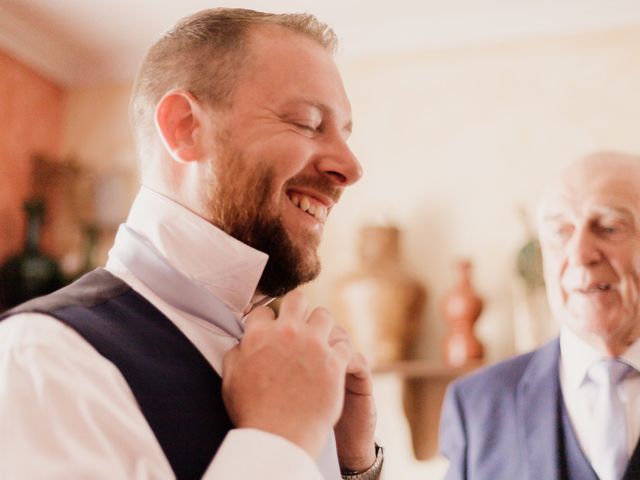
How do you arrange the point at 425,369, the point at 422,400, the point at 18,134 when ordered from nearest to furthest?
the point at 425,369
the point at 422,400
the point at 18,134

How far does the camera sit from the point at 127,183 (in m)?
3.73

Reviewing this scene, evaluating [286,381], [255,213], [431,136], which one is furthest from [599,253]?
[431,136]

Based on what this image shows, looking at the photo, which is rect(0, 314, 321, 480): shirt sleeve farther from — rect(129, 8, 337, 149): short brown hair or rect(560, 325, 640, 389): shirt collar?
rect(560, 325, 640, 389): shirt collar

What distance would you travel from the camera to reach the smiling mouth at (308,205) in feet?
3.36

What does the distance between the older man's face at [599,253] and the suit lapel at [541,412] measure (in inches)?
4.0

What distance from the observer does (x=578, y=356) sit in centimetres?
151

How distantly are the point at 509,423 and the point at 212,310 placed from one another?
33.5 inches

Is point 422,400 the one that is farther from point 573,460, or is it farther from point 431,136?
point 573,460

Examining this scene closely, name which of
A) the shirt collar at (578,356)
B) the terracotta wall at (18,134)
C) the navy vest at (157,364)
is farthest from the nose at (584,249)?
the terracotta wall at (18,134)

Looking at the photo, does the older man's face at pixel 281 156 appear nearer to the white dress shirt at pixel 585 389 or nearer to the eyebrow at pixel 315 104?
the eyebrow at pixel 315 104

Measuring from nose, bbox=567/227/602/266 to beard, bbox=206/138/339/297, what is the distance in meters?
0.74

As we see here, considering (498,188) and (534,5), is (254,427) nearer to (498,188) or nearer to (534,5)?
(498,188)

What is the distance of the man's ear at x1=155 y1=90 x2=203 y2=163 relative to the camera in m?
1.02

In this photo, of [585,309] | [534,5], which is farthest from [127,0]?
→ [585,309]
